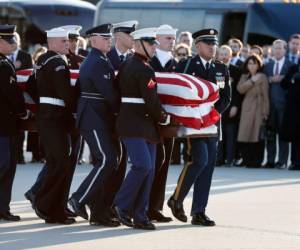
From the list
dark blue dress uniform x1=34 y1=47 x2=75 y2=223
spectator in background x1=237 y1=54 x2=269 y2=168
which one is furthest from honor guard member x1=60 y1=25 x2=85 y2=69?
spectator in background x1=237 y1=54 x2=269 y2=168

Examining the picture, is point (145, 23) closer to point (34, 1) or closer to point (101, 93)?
point (34, 1)

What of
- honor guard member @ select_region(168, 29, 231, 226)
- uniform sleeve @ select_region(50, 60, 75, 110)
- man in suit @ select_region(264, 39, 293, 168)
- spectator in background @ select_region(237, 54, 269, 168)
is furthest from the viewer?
man in suit @ select_region(264, 39, 293, 168)

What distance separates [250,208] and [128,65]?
2803 mm

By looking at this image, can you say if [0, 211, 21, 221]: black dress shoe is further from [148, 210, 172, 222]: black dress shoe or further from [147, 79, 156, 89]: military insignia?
[147, 79, 156, 89]: military insignia

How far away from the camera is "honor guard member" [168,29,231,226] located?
1064 centimetres

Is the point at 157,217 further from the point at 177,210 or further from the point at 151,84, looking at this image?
the point at 151,84

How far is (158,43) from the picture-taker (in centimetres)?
1046

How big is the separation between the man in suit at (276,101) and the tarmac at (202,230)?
364 centimetres

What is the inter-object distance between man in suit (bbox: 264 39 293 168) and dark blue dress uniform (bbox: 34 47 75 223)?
730 cm

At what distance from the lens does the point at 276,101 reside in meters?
17.5

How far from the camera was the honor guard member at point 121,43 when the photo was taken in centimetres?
1075

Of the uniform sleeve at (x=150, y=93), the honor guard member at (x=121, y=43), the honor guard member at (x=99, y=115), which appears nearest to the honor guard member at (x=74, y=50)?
the honor guard member at (x=121, y=43)

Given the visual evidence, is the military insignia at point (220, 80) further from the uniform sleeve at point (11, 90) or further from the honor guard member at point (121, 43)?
the uniform sleeve at point (11, 90)

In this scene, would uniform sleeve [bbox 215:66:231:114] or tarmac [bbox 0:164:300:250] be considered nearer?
tarmac [bbox 0:164:300:250]
